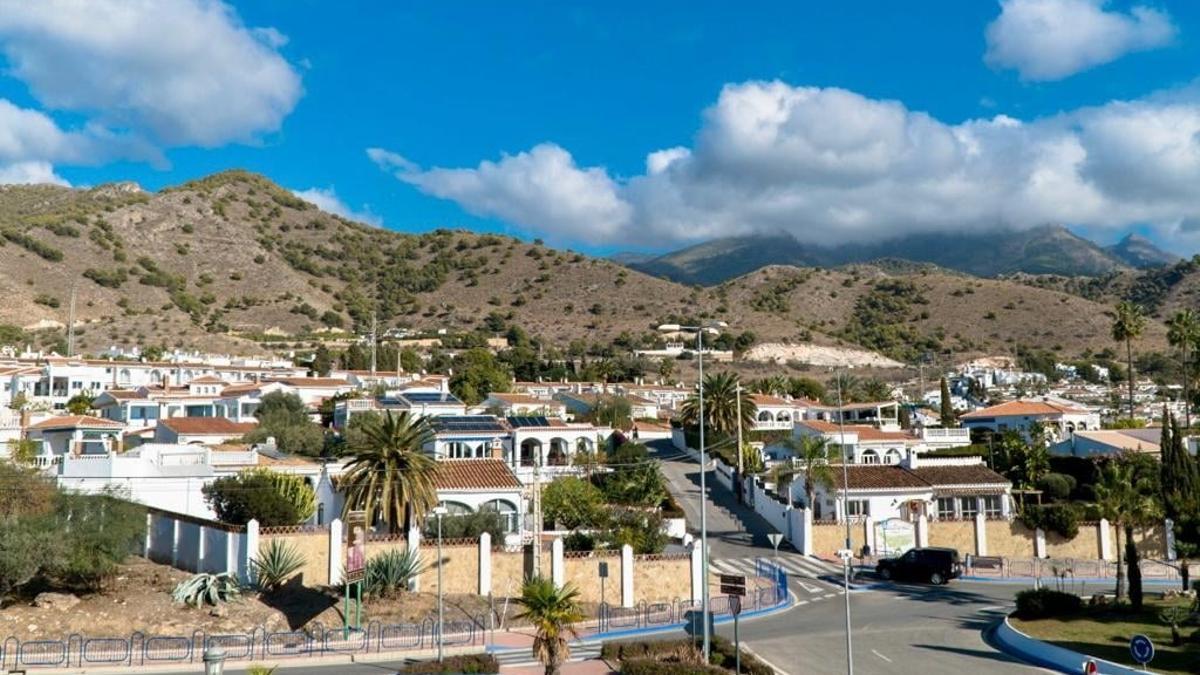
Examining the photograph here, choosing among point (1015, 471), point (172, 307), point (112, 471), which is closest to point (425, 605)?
point (112, 471)

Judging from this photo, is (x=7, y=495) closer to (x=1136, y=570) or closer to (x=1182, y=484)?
(x=1136, y=570)

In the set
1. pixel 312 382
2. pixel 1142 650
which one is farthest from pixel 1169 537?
pixel 312 382

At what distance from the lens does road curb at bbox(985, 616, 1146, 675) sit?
25.9 metres

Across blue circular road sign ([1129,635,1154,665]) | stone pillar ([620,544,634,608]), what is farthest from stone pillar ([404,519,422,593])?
blue circular road sign ([1129,635,1154,665])

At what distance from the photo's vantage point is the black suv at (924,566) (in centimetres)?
4369

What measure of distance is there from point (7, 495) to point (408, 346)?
105466 millimetres

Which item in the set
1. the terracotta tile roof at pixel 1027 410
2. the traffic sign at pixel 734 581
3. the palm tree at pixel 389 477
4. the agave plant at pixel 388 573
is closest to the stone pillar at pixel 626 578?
the agave plant at pixel 388 573

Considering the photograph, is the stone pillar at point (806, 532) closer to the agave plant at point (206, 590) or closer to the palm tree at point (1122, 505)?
the palm tree at point (1122, 505)

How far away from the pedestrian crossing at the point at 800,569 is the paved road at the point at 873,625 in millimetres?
45

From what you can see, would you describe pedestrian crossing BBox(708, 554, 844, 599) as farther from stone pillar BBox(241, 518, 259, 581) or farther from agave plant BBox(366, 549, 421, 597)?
stone pillar BBox(241, 518, 259, 581)

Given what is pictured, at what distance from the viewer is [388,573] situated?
1395 inches

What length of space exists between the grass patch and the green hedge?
668 inches

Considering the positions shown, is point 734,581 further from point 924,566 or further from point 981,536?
point 981,536

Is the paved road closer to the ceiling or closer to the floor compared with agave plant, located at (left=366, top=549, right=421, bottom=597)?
closer to the floor
